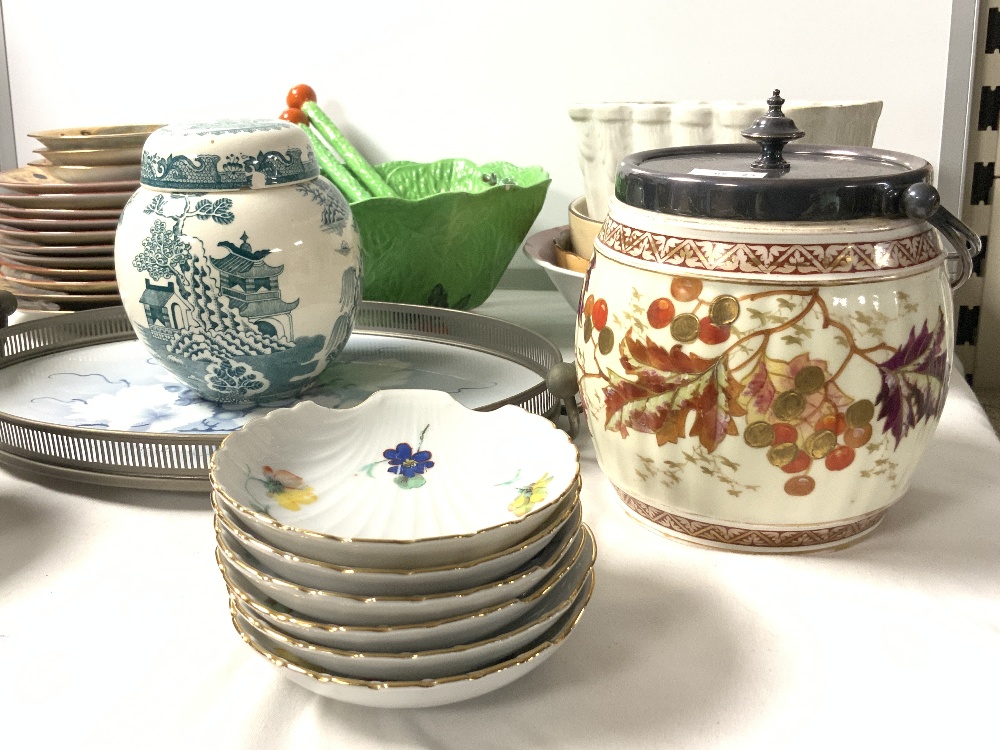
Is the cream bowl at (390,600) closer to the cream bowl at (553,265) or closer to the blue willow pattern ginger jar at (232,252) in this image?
the blue willow pattern ginger jar at (232,252)

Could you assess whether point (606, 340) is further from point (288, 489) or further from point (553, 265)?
point (553, 265)

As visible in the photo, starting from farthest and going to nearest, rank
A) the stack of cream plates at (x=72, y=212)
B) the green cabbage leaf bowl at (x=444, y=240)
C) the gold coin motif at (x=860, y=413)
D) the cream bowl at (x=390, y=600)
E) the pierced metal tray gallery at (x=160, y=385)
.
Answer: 1. the stack of cream plates at (x=72, y=212)
2. the green cabbage leaf bowl at (x=444, y=240)
3. the pierced metal tray gallery at (x=160, y=385)
4. the gold coin motif at (x=860, y=413)
5. the cream bowl at (x=390, y=600)

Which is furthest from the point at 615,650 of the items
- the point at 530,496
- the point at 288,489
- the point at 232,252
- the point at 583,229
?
the point at 583,229

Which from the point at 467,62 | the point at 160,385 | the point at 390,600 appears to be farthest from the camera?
the point at 467,62

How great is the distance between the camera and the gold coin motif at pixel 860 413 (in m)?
0.49

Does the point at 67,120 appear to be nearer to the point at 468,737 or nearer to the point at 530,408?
the point at 530,408

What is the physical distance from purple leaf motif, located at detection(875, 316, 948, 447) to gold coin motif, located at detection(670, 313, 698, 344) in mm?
96

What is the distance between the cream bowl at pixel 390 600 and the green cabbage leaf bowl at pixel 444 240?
456mm

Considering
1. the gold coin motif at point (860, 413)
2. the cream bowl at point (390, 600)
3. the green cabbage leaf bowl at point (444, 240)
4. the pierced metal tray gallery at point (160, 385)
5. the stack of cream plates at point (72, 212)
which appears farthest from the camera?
the stack of cream plates at point (72, 212)

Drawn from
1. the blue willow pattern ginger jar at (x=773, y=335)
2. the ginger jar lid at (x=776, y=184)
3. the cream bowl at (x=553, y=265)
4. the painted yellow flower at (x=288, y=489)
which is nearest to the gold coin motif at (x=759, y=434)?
the blue willow pattern ginger jar at (x=773, y=335)

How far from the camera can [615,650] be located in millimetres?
466

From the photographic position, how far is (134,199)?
2.22 feet

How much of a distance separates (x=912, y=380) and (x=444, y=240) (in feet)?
1.52

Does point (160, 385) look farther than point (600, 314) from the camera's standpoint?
Yes
